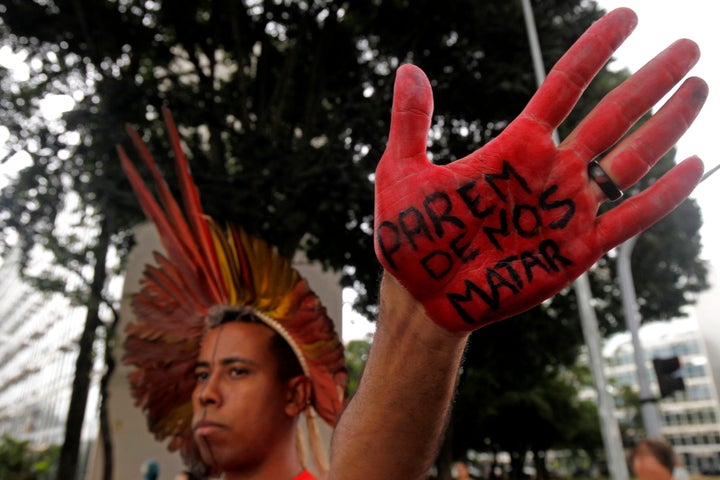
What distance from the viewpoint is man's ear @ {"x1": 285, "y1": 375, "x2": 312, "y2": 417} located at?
104 inches

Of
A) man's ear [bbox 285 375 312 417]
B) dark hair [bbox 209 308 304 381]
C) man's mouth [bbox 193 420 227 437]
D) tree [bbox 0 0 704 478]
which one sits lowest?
man's mouth [bbox 193 420 227 437]

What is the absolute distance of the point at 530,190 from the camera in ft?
4.36

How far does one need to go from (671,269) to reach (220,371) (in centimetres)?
1115

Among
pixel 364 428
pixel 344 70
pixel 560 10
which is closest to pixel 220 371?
pixel 364 428

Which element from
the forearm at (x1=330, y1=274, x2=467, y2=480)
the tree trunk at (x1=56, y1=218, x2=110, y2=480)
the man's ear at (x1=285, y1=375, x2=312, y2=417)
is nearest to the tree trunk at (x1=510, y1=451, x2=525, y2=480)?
the tree trunk at (x1=56, y1=218, x2=110, y2=480)

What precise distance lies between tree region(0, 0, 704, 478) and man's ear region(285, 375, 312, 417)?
2589mm

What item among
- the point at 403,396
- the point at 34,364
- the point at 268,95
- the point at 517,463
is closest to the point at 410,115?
the point at 403,396

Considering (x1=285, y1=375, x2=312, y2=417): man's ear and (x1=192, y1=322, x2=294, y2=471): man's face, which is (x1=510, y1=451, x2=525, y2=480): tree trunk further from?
(x1=192, y1=322, x2=294, y2=471): man's face

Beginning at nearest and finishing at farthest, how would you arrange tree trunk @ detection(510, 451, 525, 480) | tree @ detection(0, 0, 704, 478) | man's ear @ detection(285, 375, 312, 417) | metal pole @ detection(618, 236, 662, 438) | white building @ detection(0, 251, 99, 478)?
man's ear @ detection(285, 375, 312, 417) < tree @ detection(0, 0, 704, 478) < metal pole @ detection(618, 236, 662, 438) < tree trunk @ detection(510, 451, 525, 480) < white building @ detection(0, 251, 99, 478)

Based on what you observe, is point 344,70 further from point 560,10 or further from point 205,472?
point 205,472

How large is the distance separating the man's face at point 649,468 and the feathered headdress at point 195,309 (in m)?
Result: 1.76

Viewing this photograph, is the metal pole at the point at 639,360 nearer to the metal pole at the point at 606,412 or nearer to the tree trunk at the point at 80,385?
the metal pole at the point at 606,412

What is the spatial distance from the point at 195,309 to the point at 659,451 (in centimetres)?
260

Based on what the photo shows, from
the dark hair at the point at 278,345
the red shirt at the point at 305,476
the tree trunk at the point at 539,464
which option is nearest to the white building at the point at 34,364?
the tree trunk at the point at 539,464
